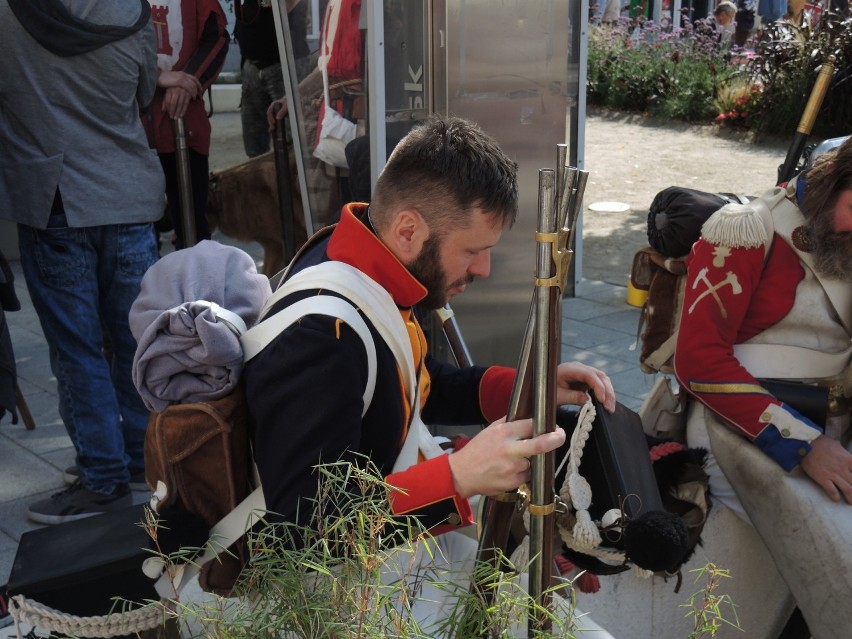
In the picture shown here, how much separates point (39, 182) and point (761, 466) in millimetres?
2609

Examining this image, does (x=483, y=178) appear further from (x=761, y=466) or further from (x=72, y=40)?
(x=72, y=40)

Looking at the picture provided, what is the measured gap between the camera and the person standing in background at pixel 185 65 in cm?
468

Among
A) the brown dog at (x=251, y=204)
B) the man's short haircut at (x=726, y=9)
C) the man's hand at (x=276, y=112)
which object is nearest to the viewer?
the man's hand at (x=276, y=112)

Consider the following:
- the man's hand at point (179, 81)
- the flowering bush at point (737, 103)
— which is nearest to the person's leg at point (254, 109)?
the man's hand at point (179, 81)

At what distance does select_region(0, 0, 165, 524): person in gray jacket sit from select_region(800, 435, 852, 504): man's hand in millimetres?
2487

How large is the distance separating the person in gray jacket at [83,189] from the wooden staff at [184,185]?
2.86ft

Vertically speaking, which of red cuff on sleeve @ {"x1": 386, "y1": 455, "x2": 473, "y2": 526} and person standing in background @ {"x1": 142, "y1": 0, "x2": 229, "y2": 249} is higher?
person standing in background @ {"x1": 142, "y1": 0, "x2": 229, "y2": 249}

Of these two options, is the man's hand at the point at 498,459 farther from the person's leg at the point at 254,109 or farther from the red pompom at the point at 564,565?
the person's leg at the point at 254,109

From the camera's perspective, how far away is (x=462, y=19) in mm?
4176

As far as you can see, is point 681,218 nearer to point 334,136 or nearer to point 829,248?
point 829,248

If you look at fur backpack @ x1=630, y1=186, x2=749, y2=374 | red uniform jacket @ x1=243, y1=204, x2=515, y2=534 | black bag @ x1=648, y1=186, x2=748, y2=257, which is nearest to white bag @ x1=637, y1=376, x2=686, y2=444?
fur backpack @ x1=630, y1=186, x2=749, y2=374

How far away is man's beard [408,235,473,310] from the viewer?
208 cm

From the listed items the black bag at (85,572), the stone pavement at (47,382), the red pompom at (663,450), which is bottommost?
the stone pavement at (47,382)

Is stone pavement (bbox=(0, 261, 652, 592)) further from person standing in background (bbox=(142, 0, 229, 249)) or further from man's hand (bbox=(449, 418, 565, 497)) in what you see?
man's hand (bbox=(449, 418, 565, 497))
